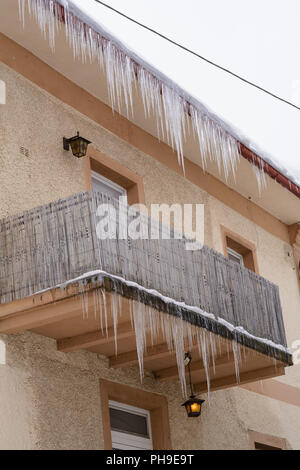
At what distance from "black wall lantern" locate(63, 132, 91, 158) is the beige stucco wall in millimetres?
99

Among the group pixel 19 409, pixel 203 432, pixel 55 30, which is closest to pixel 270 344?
pixel 203 432

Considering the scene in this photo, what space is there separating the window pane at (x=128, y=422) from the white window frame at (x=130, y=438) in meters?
0.04

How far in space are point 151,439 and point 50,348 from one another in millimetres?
2518

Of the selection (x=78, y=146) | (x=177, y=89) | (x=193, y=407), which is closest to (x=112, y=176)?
(x=78, y=146)

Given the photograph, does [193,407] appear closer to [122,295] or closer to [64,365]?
[64,365]

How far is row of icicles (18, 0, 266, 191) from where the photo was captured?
464 inches

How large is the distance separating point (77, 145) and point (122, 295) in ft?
9.66

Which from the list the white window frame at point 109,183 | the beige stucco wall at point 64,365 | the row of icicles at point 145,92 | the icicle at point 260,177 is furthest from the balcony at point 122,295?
the icicle at point 260,177

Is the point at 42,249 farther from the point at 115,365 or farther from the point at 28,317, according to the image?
the point at 115,365

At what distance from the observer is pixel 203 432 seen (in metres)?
13.2

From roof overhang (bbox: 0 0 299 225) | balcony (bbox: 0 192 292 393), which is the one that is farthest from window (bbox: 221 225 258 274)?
balcony (bbox: 0 192 292 393)

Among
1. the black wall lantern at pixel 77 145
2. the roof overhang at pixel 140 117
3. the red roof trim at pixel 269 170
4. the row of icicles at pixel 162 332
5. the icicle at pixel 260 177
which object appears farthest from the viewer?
the icicle at pixel 260 177

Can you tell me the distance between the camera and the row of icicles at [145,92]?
38.7 ft

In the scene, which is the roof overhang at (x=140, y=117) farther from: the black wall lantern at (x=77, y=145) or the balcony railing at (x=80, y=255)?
the balcony railing at (x=80, y=255)
